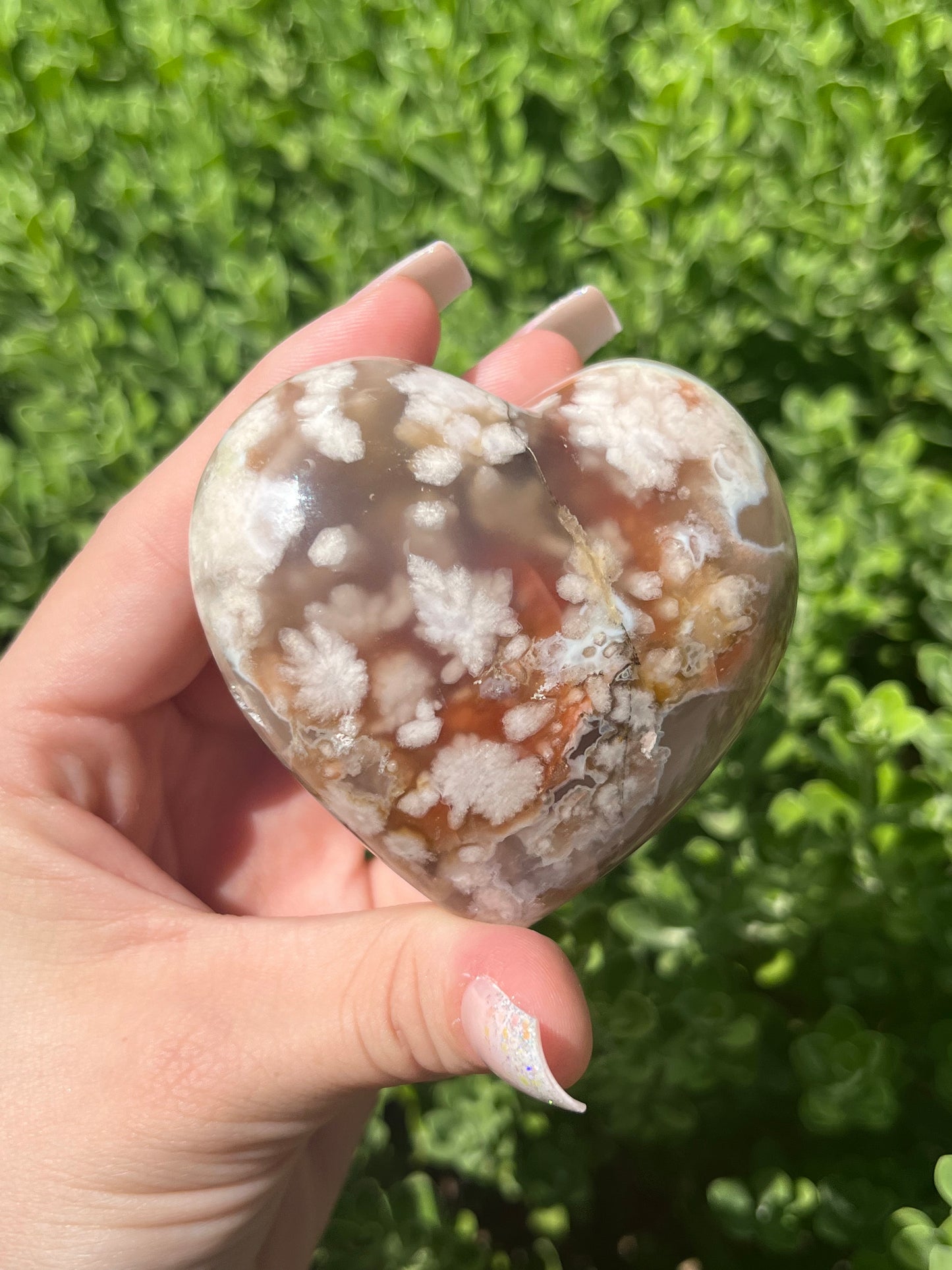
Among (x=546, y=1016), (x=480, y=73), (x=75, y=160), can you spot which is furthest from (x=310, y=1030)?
(x=75, y=160)

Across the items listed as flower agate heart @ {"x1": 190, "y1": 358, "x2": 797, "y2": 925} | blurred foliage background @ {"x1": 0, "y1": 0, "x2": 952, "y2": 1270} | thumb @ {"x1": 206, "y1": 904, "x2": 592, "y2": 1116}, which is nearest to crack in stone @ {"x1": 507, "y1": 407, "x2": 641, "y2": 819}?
flower agate heart @ {"x1": 190, "y1": 358, "x2": 797, "y2": 925}

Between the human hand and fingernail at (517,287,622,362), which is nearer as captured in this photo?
the human hand

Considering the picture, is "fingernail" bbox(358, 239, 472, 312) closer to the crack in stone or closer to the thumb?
the crack in stone

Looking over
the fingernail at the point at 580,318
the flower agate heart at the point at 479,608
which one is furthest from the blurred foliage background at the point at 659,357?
the flower agate heart at the point at 479,608

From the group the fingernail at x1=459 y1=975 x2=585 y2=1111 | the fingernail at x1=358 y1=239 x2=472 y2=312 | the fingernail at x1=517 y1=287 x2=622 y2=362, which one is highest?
the fingernail at x1=358 y1=239 x2=472 y2=312

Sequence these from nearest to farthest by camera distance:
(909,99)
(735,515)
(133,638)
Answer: (735,515) → (133,638) → (909,99)

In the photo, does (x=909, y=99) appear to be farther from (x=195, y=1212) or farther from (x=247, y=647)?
(x=195, y=1212)

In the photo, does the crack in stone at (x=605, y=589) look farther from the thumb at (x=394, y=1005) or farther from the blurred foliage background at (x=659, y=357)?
the blurred foliage background at (x=659, y=357)

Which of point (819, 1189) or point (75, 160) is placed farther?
point (75, 160)
